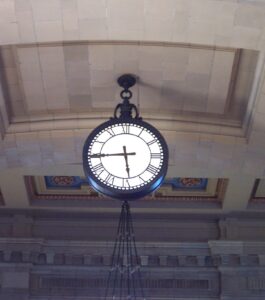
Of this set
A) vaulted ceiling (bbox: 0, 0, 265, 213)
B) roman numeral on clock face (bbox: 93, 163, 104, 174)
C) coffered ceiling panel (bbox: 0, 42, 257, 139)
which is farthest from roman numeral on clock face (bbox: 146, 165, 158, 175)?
coffered ceiling panel (bbox: 0, 42, 257, 139)

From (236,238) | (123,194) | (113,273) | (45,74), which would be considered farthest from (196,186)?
(123,194)

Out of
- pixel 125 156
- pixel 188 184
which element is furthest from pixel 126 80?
pixel 188 184

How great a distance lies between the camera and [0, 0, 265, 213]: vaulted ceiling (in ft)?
15.5

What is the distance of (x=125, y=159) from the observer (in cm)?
461

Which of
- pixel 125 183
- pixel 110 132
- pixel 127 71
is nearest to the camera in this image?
pixel 125 183

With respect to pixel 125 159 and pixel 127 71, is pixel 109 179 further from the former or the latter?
pixel 127 71

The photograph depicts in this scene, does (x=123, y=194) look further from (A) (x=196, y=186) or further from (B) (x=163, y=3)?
(A) (x=196, y=186)

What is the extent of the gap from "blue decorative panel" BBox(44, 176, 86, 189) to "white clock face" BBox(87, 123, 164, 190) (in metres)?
3.77

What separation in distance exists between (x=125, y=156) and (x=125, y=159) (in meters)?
0.02

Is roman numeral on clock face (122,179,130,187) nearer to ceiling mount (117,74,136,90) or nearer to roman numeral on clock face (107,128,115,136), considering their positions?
roman numeral on clock face (107,128,115,136)

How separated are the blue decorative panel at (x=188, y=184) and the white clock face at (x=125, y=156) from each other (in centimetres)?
379

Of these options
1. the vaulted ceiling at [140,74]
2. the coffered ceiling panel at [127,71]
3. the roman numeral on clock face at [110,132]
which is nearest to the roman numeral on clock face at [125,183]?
the roman numeral on clock face at [110,132]

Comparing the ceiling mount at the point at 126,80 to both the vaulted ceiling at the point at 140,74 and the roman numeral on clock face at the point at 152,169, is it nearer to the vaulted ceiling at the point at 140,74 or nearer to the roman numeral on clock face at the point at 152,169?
the vaulted ceiling at the point at 140,74

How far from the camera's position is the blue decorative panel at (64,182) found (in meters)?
8.45
